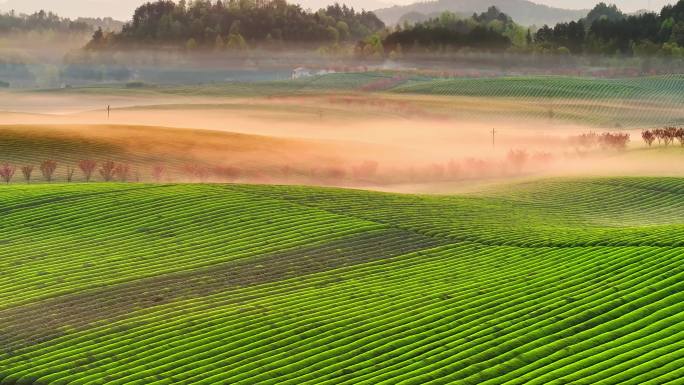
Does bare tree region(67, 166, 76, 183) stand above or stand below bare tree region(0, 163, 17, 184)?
below

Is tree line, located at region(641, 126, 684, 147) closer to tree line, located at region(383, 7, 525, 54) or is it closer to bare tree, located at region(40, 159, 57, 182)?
bare tree, located at region(40, 159, 57, 182)

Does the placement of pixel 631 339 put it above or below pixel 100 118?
above

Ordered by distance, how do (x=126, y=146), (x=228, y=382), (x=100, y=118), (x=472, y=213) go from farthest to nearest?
(x=100, y=118)
(x=126, y=146)
(x=472, y=213)
(x=228, y=382)

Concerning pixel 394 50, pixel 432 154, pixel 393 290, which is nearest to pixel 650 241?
pixel 393 290

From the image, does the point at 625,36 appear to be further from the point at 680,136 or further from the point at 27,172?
the point at 27,172

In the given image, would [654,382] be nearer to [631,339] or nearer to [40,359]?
[631,339]

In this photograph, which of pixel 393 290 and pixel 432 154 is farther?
pixel 432 154

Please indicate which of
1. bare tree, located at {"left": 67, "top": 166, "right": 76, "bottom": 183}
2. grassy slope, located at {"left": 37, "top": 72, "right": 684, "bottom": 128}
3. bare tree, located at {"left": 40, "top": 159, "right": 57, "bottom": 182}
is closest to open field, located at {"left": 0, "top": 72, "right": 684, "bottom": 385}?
bare tree, located at {"left": 40, "top": 159, "right": 57, "bottom": 182}
